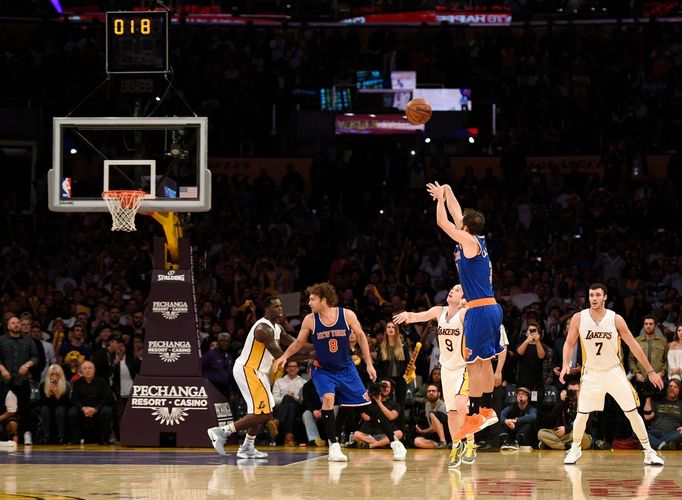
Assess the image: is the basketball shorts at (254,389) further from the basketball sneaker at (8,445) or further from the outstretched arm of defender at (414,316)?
the basketball sneaker at (8,445)

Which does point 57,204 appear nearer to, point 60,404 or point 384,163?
point 60,404

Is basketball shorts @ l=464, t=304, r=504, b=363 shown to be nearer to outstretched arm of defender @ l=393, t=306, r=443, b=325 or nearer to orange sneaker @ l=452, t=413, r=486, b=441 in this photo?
orange sneaker @ l=452, t=413, r=486, b=441

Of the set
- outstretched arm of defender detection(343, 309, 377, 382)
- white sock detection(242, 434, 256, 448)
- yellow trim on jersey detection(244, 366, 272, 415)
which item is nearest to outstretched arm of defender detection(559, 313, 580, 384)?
outstretched arm of defender detection(343, 309, 377, 382)

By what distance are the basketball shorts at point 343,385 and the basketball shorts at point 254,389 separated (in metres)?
0.85

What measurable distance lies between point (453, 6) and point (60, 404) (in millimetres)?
18645

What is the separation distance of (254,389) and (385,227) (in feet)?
36.0

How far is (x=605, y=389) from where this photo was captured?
13039mm

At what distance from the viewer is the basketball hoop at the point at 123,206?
1568cm

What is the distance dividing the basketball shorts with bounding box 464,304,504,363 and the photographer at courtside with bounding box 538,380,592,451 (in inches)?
206

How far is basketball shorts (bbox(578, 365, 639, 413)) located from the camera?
13.0 metres

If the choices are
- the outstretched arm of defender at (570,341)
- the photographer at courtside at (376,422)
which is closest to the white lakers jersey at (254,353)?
the photographer at courtside at (376,422)

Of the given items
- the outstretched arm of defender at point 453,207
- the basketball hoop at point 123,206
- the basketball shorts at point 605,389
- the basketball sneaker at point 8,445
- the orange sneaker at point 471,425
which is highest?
the basketball hoop at point 123,206

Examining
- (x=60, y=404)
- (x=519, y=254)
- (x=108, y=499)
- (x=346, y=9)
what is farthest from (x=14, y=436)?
(x=346, y=9)

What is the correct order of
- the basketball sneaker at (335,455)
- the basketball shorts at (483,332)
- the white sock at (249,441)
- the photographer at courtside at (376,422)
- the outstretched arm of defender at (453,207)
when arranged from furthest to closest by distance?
the photographer at courtside at (376,422), the white sock at (249,441), the basketball sneaker at (335,455), the basketball shorts at (483,332), the outstretched arm of defender at (453,207)
